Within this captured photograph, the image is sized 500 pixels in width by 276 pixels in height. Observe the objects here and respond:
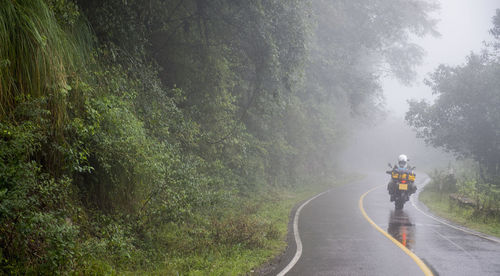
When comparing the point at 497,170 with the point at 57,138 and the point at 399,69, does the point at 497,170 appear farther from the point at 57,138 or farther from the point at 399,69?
the point at 57,138

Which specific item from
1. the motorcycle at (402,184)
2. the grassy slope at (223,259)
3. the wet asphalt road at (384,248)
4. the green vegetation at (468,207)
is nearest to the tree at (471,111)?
the green vegetation at (468,207)

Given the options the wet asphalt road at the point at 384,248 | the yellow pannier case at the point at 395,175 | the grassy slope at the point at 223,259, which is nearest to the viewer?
the grassy slope at the point at 223,259

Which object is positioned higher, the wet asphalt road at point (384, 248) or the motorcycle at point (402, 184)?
the motorcycle at point (402, 184)

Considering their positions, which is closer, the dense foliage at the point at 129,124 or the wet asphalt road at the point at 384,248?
the dense foliage at the point at 129,124

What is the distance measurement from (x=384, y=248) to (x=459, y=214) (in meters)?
8.27

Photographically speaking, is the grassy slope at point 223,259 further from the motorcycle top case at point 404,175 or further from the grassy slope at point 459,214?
the motorcycle top case at point 404,175

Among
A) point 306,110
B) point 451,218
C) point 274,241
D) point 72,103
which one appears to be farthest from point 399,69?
point 72,103

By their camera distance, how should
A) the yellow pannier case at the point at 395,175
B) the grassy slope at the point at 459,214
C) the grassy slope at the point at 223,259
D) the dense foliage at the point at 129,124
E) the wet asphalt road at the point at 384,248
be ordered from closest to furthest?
1. the dense foliage at the point at 129,124
2. the grassy slope at the point at 223,259
3. the wet asphalt road at the point at 384,248
4. the grassy slope at the point at 459,214
5. the yellow pannier case at the point at 395,175

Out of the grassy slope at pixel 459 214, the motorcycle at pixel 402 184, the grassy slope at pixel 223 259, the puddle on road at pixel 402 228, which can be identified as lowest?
the grassy slope at pixel 223 259

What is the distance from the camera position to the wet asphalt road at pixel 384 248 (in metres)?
7.40

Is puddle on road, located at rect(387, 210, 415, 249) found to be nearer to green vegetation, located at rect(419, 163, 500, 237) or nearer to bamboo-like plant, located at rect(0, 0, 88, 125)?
green vegetation, located at rect(419, 163, 500, 237)

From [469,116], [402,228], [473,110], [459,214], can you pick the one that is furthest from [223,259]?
[469,116]

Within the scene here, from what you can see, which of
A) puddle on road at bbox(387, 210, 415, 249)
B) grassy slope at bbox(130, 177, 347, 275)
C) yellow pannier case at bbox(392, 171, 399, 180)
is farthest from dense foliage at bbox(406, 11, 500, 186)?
grassy slope at bbox(130, 177, 347, 275)

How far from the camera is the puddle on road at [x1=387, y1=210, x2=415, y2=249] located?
1012 cm
